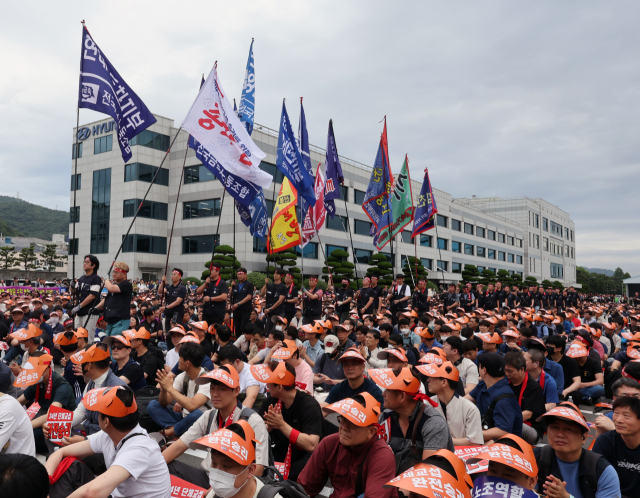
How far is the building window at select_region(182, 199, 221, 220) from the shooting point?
1522 inches

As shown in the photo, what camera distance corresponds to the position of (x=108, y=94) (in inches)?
354

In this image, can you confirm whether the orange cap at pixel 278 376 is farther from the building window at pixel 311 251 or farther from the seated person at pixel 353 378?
the building window at pixel 311 251

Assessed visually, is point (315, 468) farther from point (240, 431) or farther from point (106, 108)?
point (106, 108)

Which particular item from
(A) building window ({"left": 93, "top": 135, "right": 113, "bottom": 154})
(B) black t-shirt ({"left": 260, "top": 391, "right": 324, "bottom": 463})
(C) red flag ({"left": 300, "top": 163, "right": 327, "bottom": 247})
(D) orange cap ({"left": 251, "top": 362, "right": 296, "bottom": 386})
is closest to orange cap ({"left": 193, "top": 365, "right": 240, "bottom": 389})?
(D) orange cap ({"left": 251, "top": 362, "right": 296, "bottom": 386})

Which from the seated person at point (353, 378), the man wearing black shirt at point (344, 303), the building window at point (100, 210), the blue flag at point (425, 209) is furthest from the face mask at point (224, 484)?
the building window at point (100, 210)

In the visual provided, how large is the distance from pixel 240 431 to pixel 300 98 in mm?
11549

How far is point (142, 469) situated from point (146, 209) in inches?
1558

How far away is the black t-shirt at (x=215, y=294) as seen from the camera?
34.8 feet

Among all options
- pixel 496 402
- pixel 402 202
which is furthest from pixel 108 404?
pixel 402 202

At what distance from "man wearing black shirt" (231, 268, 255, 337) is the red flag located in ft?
10.8

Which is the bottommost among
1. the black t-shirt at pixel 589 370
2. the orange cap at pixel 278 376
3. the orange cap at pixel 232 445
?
the black t-shirt at pixel 589 370

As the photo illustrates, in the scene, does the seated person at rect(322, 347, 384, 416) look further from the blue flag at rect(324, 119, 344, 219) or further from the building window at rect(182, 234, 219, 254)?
the building window at rect(182, 234, 219, 254)

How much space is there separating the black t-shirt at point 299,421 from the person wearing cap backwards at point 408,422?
619 mm

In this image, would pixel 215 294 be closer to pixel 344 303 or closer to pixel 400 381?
pixel 344 303
